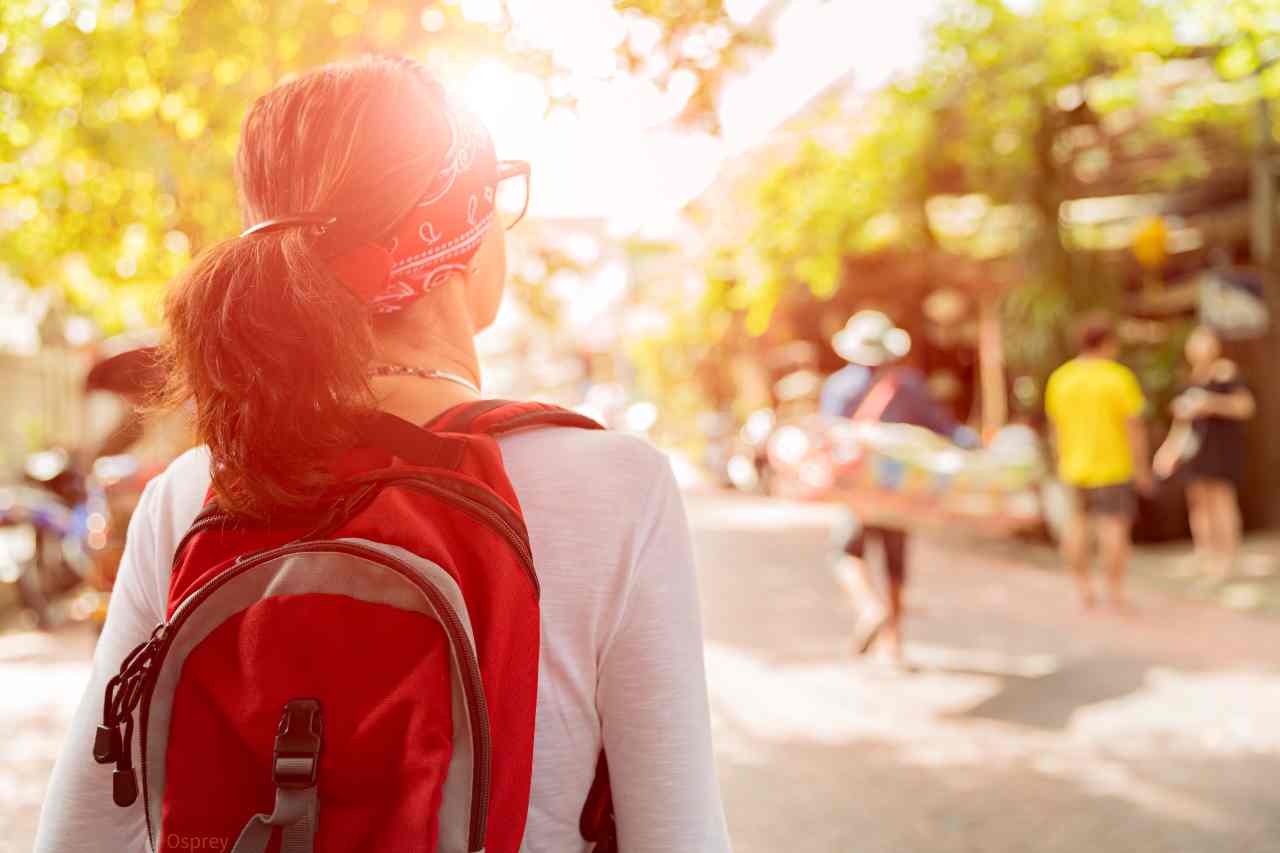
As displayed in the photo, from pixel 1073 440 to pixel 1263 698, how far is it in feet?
9.78

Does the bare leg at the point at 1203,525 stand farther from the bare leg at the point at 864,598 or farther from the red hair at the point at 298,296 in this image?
the red hair at the point at 298,296

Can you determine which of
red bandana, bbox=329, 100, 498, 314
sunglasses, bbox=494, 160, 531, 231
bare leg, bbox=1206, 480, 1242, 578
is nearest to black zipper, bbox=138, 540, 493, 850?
red bandana, bbox=329, 100, 498, 314

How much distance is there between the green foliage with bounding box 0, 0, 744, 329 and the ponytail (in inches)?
106

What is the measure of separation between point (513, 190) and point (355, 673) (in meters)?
0.83

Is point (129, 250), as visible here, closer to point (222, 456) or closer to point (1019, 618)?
point (1019, 618)

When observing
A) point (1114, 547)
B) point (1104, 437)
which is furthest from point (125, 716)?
point (1114, 547)

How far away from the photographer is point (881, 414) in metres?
7.34

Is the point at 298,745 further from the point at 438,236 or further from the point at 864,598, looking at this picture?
the point at 864,598

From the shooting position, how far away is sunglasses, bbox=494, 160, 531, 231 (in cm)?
141

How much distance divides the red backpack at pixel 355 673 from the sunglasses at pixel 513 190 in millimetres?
333

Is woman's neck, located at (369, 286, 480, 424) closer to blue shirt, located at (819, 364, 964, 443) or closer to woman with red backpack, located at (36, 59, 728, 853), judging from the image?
woman with red backpack, located at (36, 59, 728, 853)

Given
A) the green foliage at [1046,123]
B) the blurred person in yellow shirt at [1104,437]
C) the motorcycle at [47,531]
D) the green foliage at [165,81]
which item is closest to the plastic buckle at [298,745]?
the green foliage at [165,81]

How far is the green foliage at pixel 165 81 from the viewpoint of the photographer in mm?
5113

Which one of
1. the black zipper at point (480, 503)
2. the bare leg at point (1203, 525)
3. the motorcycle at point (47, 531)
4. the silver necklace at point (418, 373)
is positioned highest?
the silver necklace at point (418, 373)
